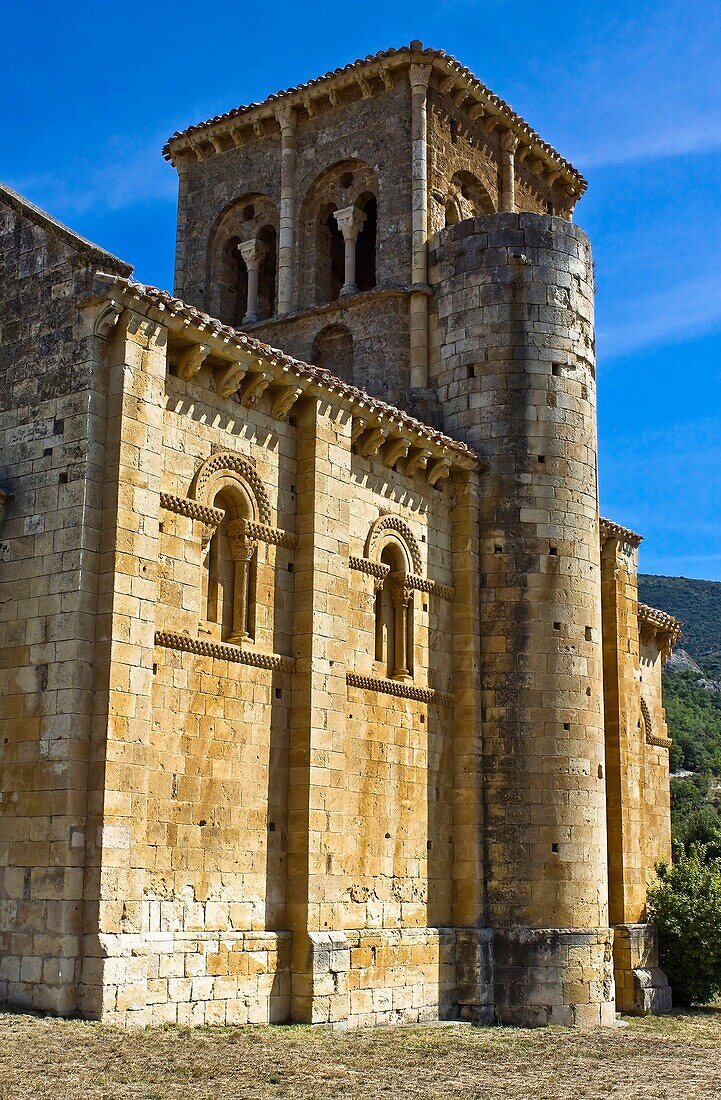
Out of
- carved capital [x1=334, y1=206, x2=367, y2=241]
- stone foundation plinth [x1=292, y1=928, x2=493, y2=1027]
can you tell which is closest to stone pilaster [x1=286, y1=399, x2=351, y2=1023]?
stone foundation plinth [x1=292, y1=928, x2=493, y2=1027]

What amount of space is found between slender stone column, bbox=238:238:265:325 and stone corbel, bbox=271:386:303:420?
7691 millimetres

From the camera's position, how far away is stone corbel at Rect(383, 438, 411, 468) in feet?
58.8

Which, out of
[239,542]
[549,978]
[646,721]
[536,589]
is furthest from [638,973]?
[239,542]

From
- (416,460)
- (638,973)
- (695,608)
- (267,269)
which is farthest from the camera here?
(695,608)

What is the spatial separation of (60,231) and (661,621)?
14.8 metres

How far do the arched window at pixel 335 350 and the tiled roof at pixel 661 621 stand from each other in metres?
7.10

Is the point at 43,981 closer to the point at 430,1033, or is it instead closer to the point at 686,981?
the point at 430,1033

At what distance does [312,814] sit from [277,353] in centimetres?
547

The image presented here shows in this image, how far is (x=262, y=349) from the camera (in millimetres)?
15297

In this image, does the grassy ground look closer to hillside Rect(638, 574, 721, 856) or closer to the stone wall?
the stone wall

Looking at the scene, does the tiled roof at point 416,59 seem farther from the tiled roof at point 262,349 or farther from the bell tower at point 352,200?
the tiled roof at point 262,349

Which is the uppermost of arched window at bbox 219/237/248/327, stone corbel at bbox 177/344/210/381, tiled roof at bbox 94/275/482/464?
arched window at bbox 219/237/248/327

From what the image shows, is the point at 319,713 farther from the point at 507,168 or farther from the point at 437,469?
the point at 507,168

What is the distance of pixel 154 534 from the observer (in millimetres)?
13492
